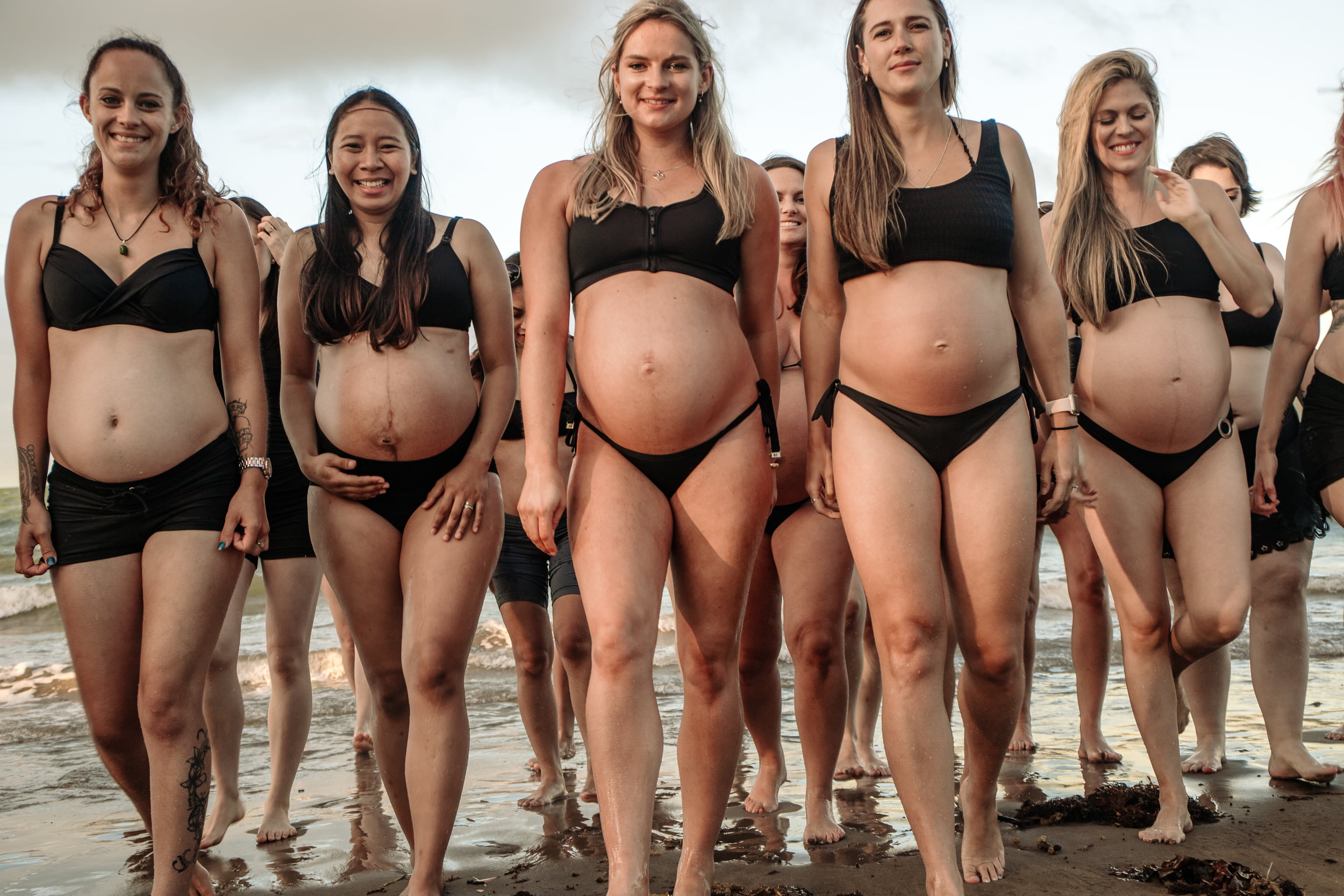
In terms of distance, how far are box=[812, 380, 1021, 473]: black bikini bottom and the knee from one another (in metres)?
1.12

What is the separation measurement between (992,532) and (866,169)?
1166mm

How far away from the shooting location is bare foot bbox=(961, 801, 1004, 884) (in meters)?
3.50

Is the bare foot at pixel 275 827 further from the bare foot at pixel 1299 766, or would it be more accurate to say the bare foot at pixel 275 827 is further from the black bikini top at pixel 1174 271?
the bare foot at pixel 1299 766

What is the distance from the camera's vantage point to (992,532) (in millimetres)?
3266

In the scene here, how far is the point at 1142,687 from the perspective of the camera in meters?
4.10

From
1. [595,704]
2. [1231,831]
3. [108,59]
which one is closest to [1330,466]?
[1231,831]

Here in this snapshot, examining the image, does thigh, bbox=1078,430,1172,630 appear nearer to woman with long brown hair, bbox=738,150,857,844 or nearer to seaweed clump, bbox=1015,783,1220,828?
seaweed clump, bbox=1015,783,1220,828

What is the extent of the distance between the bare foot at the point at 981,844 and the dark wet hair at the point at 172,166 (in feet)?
10.5

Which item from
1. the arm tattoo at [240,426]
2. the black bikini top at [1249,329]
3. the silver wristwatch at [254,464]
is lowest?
the silver wristwatch at [254,464]

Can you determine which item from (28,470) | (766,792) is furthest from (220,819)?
(766,792)

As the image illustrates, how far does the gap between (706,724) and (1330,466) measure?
263cm

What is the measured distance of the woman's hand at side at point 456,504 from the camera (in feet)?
12.1

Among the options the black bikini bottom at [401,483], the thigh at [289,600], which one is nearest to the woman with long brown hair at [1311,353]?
the black bikini bottom at [401,483]

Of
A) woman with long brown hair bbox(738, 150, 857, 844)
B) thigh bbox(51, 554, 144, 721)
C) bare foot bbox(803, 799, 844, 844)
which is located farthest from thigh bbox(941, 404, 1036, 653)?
thigh bbox(51, 554, 144, 721)
